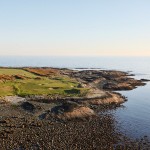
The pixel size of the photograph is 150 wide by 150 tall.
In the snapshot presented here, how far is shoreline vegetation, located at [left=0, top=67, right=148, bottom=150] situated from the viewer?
49406mm

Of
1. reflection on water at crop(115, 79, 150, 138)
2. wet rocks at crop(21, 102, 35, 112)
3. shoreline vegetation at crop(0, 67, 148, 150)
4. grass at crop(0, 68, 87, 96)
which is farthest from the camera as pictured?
grass at crop(0, 68, 87, 96)

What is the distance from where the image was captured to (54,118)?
64.9 m

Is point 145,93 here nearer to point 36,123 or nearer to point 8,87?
point 8,87

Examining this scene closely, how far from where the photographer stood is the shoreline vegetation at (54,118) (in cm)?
4941

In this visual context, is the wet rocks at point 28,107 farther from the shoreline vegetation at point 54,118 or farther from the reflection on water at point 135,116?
the reflection on water at point 135,116

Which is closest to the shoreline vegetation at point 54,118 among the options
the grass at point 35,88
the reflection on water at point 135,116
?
the grass at point 35,88

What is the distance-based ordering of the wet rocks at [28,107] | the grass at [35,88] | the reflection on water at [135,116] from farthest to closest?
the grass at [35,88], the wet rocks at [28,107], the reflection on water at [135,116]

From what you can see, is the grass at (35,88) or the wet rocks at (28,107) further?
the grass at (35,88)

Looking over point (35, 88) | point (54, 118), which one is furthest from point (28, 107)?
point (35, 88)

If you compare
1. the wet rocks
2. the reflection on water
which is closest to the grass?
the wet rocks

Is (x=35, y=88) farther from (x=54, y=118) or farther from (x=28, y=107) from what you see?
(x=54, y=118)

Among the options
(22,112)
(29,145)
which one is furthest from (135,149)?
(22,112)

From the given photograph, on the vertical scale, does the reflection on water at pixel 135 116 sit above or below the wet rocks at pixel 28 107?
below

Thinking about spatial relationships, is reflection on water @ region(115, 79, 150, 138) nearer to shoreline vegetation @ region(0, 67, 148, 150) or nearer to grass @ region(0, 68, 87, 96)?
shoreline vegetation @ region(0, 67, 148, 150)
